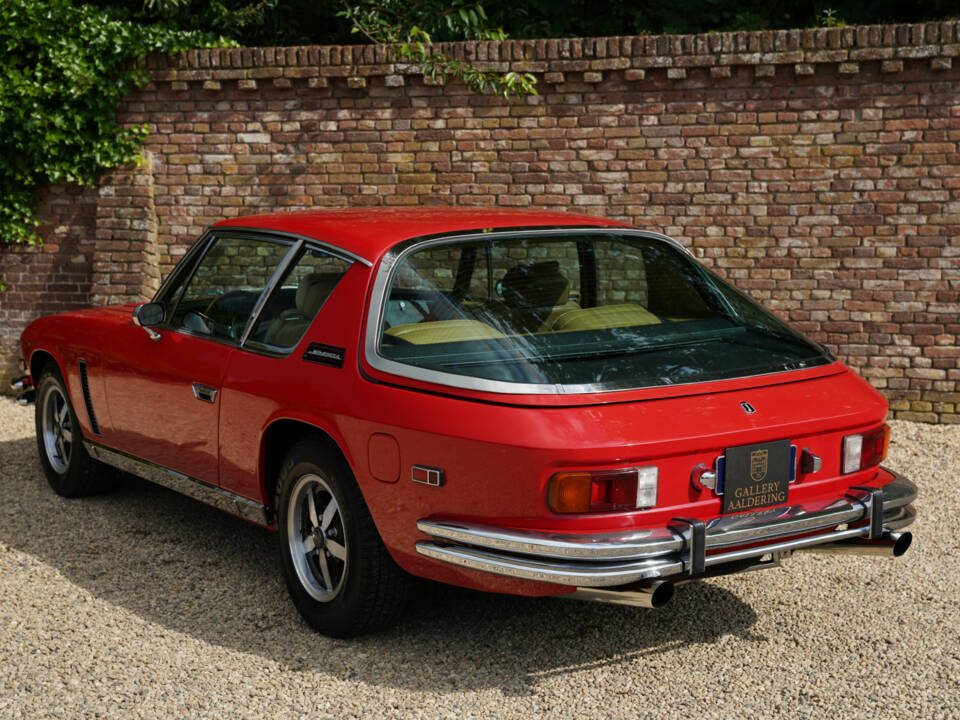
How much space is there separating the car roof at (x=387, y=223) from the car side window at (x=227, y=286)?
0.32 ft

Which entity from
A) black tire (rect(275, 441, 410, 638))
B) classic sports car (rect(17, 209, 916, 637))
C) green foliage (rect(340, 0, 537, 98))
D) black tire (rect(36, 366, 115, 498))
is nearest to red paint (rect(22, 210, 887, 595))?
classic sports car (rect(17, 209, 916, 637))

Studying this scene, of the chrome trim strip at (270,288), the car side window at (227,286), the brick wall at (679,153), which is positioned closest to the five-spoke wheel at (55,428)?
the car side window at (227,286)

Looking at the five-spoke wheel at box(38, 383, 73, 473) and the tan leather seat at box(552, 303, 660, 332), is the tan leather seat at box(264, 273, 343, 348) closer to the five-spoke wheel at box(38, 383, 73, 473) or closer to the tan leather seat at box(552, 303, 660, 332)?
the tan leather seat at box(552, 303, 660, 332)

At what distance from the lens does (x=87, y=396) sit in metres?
5.58

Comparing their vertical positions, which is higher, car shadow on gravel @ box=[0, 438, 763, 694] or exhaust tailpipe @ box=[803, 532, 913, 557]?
exhaust tailpipe @ box=[803, 532, 913, 557]

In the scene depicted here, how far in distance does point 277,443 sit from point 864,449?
2219mm

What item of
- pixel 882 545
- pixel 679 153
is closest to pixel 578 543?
pixel 882 545

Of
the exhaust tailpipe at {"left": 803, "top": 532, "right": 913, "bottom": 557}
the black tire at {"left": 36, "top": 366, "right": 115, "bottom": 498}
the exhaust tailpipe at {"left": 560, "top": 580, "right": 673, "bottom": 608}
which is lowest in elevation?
the black tire at {"left": 36, "top": 366, "right": 115, "bottom": 498}

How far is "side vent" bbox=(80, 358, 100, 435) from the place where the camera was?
218 inches

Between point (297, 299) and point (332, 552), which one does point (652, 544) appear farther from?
point (297, 299)

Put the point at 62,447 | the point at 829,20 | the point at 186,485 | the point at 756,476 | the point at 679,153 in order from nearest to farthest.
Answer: the point at 756,476 < the point at 186,485 < the point at 62,447 < the point at 679,153 < the point at 829,20

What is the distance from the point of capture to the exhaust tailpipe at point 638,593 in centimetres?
334

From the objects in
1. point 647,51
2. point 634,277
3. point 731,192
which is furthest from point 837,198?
point 634,277

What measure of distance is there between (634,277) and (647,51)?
13.8ft
